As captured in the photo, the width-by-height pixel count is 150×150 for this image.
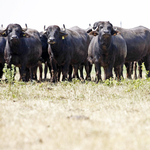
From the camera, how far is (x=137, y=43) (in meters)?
12.2

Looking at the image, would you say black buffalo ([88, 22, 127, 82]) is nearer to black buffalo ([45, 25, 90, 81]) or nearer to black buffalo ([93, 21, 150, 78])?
black buffalo ([45, 25, 90, 81])

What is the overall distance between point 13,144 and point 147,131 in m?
1.56

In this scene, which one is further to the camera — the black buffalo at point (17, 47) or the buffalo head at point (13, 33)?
the black buffalo at point (17, 47)

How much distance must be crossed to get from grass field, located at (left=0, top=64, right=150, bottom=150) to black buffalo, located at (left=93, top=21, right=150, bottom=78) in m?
5.76

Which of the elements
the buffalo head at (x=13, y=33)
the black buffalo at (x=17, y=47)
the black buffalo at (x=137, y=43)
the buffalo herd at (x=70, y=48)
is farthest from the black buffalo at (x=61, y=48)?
the black buffalo at (x=137, y=43)

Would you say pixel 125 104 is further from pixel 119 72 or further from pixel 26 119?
pixel 119 72

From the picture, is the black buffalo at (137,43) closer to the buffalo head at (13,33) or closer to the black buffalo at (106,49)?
the black buffalo at (106,49)

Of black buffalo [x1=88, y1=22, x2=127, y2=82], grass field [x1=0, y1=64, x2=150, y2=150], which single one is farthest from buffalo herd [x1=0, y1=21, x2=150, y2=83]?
grass field [x1=0, y1=64, x2=150, y2=150]

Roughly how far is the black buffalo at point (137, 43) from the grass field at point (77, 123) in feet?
18.9

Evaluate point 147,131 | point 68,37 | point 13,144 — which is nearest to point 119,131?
point 147,131

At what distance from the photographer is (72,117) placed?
13.7 ft

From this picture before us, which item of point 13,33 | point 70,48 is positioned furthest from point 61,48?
point 13,33

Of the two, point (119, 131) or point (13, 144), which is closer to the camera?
point (13, 144)

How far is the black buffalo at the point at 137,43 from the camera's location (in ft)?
39.2
